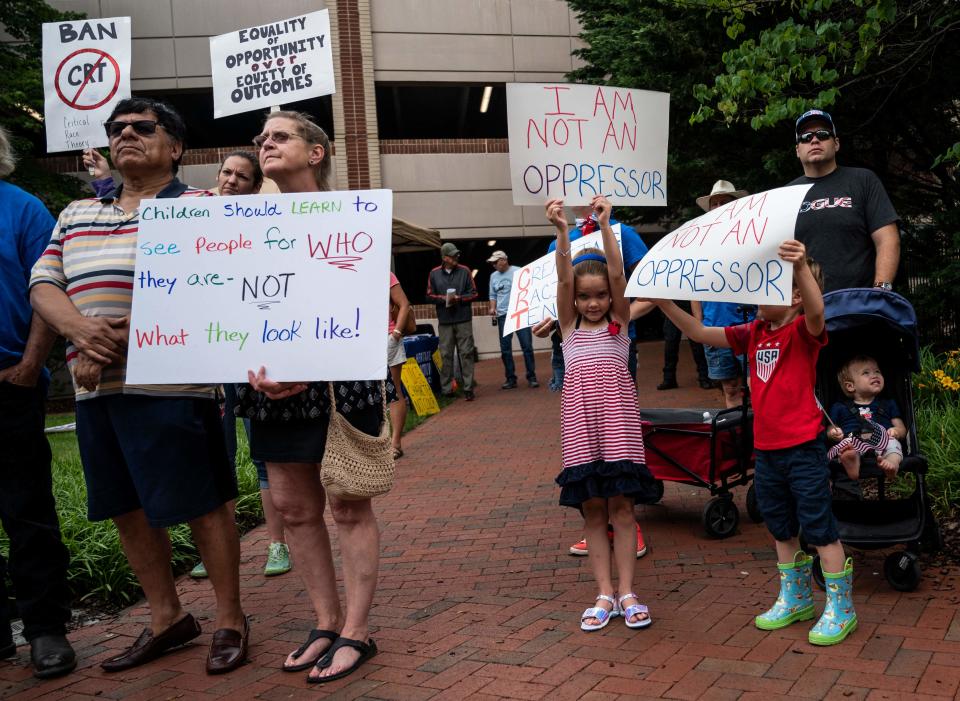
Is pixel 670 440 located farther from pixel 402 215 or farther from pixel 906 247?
pixel 402 215

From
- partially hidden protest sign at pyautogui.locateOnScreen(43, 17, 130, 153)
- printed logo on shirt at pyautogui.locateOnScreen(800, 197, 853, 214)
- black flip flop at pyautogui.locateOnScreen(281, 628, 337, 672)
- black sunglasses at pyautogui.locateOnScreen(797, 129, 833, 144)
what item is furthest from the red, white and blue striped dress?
partially hidden protest sign at pyautogui.locateOnScreen(43, 17, 130, 153)

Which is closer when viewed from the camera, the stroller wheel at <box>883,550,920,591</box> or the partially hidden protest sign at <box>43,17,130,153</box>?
the stroller wheel at <box>883,550,920,591</box>

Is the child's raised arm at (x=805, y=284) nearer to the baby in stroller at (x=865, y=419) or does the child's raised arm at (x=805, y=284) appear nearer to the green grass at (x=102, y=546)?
the baby in stroller at (x=865, y=419)

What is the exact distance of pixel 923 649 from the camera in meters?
3.23

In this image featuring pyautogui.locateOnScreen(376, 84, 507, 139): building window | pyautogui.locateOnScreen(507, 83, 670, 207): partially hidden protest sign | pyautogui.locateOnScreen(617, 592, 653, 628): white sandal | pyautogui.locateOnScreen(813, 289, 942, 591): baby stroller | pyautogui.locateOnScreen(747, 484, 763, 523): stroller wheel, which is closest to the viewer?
pyautogui.locateOnScreen(617, 592, 653, 628): white sandal

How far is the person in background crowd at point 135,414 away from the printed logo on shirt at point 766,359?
230 cm

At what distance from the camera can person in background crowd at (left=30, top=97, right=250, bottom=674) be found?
3.46 meters

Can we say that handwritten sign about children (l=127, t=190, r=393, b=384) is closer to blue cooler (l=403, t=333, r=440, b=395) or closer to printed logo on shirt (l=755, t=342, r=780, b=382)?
printed logo on shirt (l=755, t=342, r=780, b=382)

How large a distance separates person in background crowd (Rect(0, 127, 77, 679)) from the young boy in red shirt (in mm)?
3040

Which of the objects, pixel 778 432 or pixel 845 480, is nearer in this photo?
pixel 778 432

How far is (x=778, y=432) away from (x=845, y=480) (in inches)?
33.7

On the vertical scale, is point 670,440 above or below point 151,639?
above

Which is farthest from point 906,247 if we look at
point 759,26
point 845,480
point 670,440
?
point 845,480

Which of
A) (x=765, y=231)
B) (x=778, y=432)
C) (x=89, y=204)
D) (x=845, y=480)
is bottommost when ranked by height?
(x=845, y=480)
